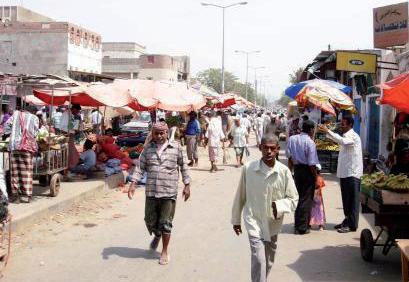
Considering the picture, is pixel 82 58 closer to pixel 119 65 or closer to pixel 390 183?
pixel 119 65

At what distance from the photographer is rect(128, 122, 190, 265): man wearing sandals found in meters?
6.43

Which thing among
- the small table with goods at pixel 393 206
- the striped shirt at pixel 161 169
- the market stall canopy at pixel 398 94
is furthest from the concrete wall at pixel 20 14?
the small table with goods at pixel 393 206


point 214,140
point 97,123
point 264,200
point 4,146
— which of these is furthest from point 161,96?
point 264,200

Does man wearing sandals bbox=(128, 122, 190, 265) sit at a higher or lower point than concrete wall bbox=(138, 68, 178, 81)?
lower

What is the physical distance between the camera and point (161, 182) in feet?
21.1

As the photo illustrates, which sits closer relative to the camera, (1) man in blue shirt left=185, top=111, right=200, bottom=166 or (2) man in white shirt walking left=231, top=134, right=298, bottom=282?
(2) man in white shirt walking left=231, top=134, right=298, bottom=282

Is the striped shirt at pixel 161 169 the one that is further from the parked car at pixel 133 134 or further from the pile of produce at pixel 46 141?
the parked car at pixel 133 134

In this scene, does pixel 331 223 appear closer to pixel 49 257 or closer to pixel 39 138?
pixel 49 257

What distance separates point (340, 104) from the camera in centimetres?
1398

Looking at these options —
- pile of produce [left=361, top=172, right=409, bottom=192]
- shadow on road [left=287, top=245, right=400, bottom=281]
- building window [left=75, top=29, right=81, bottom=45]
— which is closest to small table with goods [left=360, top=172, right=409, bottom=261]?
pile of produce [left=361, top=172, right=409, bottom=192]

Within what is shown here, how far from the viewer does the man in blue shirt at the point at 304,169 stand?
7.75m

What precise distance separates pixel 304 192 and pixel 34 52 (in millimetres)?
40797

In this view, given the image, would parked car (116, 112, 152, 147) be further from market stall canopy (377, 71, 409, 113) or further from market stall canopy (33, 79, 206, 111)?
market stall canopy (377, 71, 409, 113)

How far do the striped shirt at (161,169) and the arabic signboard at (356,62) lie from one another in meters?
9.49
